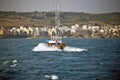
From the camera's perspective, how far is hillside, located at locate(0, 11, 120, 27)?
713cm

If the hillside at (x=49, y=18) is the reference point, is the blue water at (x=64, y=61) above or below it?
below

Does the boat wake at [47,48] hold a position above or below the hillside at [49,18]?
below

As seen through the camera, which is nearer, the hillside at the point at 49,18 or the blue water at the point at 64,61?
the blue water at the point at 64,61

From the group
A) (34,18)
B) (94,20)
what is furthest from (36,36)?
(94,20)

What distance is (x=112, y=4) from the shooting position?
7.05m

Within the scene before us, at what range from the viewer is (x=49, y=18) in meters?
7.21

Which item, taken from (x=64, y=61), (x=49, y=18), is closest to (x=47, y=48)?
(x=64, y=61)

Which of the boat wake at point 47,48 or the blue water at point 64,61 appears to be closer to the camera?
the blue water at point 64,61

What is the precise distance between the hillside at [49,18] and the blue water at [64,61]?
43cm

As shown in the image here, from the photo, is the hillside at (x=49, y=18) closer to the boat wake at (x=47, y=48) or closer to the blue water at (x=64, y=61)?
the blue water at (x=64, y=61)

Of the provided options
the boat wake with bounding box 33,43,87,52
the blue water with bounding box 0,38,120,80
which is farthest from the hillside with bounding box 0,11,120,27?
the boat wake with bounding box 33,43,87,52

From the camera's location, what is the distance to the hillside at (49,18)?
23.4ft

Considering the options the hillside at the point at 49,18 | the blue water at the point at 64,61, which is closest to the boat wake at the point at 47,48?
the blue water at the point at 64,61

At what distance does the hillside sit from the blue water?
43 centimetres
